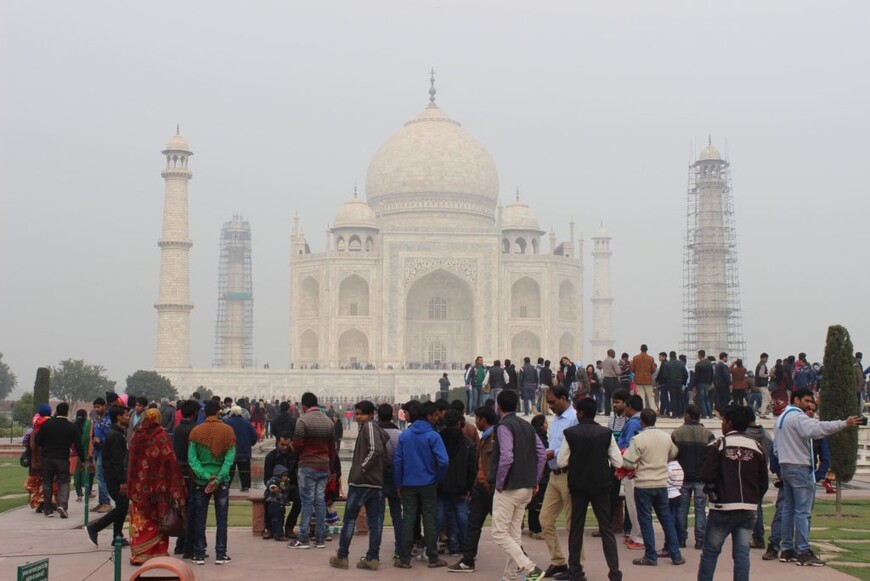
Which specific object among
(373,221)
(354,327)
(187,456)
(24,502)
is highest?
(373,221)

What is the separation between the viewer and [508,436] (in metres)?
6.62

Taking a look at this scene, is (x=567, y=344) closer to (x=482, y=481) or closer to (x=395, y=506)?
(x=395, y=506)

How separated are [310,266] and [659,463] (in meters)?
34.1

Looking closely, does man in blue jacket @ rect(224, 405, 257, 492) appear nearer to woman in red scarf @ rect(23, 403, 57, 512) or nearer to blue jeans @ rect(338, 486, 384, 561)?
woman in red scarf @ rect(23, 403, 57, 512)

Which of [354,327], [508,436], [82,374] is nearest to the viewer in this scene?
[508,436]

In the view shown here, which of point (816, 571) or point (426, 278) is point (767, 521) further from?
point (426, 278)

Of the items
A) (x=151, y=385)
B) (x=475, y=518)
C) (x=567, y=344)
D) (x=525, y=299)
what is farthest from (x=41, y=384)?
(x=567, y=344)

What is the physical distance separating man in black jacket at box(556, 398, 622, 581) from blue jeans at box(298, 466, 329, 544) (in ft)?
5.88

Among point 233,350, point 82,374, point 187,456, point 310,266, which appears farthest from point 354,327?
point 187,456

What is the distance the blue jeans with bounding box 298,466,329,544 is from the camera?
752 cm

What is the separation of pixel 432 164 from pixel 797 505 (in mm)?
36325

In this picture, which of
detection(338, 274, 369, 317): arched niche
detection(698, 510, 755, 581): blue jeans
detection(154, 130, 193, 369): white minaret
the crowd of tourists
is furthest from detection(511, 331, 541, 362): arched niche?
detection(698, 510, 755, 581): blue jeans

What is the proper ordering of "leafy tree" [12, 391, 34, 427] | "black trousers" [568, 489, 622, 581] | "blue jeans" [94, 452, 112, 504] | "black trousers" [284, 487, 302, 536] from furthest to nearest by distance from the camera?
"leafy tree" [12, 391, 34, 427] → "blue jeans" [94, 452, 112, 504] → "black trousers" [284, 487, 302, 536] → "black trousers" [568, 489, 622, 581]

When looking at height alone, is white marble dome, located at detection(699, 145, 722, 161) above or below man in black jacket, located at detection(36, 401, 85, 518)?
above
